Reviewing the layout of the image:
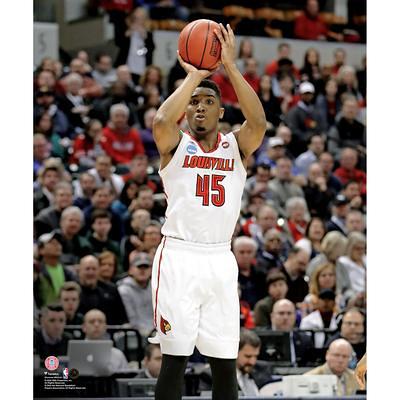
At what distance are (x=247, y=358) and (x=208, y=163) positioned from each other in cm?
336

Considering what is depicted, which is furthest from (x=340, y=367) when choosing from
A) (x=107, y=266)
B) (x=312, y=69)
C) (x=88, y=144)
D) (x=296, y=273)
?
(x=312, y=69)

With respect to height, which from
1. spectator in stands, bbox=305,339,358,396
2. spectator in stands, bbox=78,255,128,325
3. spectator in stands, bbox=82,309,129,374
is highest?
spectator in stands, bbox=78,255,128,325

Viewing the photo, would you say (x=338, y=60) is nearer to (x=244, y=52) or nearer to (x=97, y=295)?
(x=244, y=52)

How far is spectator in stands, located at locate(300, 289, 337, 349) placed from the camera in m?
10.1

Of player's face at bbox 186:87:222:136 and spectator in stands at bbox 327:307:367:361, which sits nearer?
player's face at bbox 186:87:222:136

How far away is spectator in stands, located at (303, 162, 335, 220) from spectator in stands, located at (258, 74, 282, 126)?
63.3 inches

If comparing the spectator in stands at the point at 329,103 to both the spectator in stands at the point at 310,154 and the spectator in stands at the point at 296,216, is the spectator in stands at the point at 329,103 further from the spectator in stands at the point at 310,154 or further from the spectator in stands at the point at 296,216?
the spectator in stands at the point at 296,216


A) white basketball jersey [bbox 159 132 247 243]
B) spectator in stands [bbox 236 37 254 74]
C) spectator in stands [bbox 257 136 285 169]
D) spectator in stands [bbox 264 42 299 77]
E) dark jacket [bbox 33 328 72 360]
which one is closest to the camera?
white basketball jersey [bbox 159 132 247 243]

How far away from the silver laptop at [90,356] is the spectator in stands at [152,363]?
0.27 metres

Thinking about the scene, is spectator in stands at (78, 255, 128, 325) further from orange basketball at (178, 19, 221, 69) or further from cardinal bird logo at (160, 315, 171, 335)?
orange basketball at (178, 19, 221, 69)

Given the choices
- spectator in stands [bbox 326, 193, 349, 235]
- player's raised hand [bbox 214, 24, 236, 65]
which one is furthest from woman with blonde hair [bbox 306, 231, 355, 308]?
player's raised hand [bbox 214, 24, 236, 65]

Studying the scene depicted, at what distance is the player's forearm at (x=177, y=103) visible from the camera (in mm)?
5656
